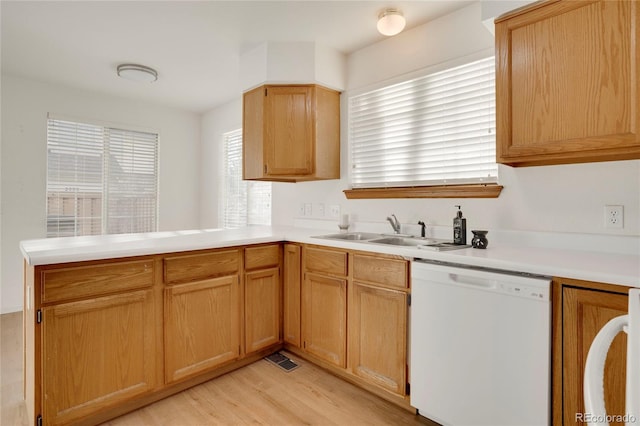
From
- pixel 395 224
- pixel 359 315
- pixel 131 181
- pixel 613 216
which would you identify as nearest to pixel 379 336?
pixel 359 315

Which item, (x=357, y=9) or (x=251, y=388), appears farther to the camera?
(x=357, y=9)

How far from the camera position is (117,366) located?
1.76 m

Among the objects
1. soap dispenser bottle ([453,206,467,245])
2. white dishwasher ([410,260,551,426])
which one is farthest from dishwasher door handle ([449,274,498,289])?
soap dispenser bottle ([453,206,467,245])

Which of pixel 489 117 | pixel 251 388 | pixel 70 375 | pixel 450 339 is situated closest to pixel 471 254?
pixel 450 339

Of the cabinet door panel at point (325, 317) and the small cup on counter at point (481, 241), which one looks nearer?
the small cup on counter at point (481, 241)

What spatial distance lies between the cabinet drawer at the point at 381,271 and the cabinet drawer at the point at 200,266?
837 mm

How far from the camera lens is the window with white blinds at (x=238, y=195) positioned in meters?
4.02

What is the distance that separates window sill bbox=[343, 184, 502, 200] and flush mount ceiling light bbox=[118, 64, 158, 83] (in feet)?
7.58

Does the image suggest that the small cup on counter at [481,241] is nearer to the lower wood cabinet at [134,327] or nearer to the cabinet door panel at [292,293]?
the cabinet door panel at [292,293]

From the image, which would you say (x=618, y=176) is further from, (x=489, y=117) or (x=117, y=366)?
(x=117, y=366)

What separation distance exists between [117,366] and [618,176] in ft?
9.05

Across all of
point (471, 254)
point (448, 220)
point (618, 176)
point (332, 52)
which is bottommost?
point (471, 254)

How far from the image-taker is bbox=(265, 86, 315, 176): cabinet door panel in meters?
2.77

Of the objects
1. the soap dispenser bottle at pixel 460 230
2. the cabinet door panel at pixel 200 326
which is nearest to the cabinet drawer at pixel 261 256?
the cabinet door panel at pixel 200 326
